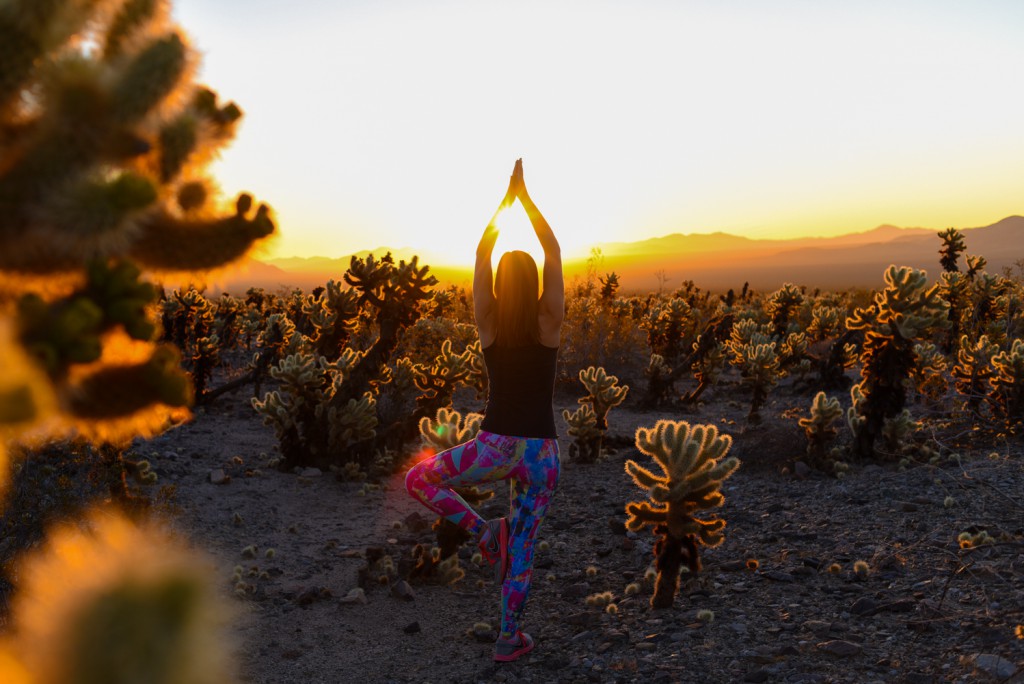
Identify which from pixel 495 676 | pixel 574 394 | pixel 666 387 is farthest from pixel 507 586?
pixel 574 394

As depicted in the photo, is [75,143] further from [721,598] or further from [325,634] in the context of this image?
[721,598]

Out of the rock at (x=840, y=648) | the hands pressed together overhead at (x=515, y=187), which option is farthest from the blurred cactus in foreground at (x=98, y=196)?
the rock at (x=840, y=648)

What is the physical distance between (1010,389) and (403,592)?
23.8 feet

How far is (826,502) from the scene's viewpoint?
274 inches

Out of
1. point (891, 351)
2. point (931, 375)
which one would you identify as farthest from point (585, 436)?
point (931, 375)

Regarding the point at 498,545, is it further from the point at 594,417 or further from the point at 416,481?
the point at 594,417

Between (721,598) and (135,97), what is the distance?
→ 15.4 ft

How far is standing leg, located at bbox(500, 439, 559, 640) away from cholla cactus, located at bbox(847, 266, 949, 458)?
5500 millimetres

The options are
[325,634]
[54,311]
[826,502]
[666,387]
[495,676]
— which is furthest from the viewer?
[666,387]

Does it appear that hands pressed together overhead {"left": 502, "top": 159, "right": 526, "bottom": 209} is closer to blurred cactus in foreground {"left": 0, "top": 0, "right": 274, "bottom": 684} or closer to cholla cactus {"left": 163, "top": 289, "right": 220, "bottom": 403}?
blurred cactus in foreground {"left": 0, "top": 0, "right": 274, "bottom": 684}

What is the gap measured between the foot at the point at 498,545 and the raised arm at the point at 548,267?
119 cm

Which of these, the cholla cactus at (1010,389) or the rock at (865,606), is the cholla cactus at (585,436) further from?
the rock at (865,606)

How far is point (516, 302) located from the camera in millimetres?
4055

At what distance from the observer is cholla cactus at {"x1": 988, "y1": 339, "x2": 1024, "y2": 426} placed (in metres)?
8.32
